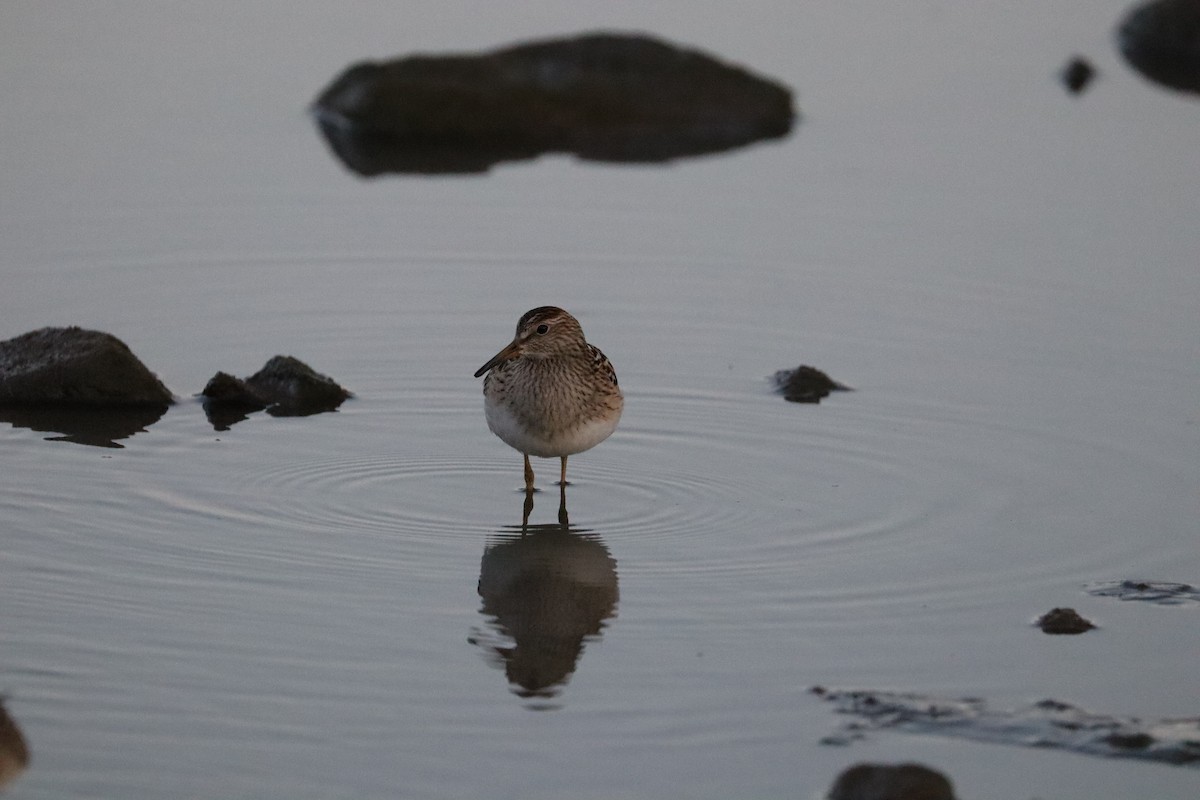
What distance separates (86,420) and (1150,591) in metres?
5.83

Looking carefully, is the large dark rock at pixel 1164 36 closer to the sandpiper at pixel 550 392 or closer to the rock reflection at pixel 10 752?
the sandpiper at pixel 550 392

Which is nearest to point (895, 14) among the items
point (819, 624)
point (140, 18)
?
point (140, 18)

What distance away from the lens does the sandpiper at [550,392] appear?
1005cm

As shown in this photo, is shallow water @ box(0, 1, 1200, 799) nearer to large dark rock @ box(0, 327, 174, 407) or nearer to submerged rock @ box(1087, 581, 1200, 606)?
submerged rock @ box(1087, 581, 1200, 606)

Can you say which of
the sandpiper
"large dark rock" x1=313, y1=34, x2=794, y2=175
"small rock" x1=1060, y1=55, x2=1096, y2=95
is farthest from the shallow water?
"small rock" x1=1060, y1=55, x2=1096, y2=95

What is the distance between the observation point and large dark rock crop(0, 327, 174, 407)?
11148 millimetres

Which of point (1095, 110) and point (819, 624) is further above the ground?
point (1095, 110)

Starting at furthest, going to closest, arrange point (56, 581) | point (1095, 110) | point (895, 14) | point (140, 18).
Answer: point (895, 14) → point (140, 18) → point (1095, 110) → point (56, 581)

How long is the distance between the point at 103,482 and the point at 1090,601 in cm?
482

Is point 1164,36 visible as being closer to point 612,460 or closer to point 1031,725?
point 612,460

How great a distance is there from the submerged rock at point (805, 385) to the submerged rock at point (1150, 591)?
318cm

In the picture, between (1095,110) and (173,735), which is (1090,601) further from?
(1095,110)

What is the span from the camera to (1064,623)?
26.9 ft

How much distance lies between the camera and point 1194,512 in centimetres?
977
